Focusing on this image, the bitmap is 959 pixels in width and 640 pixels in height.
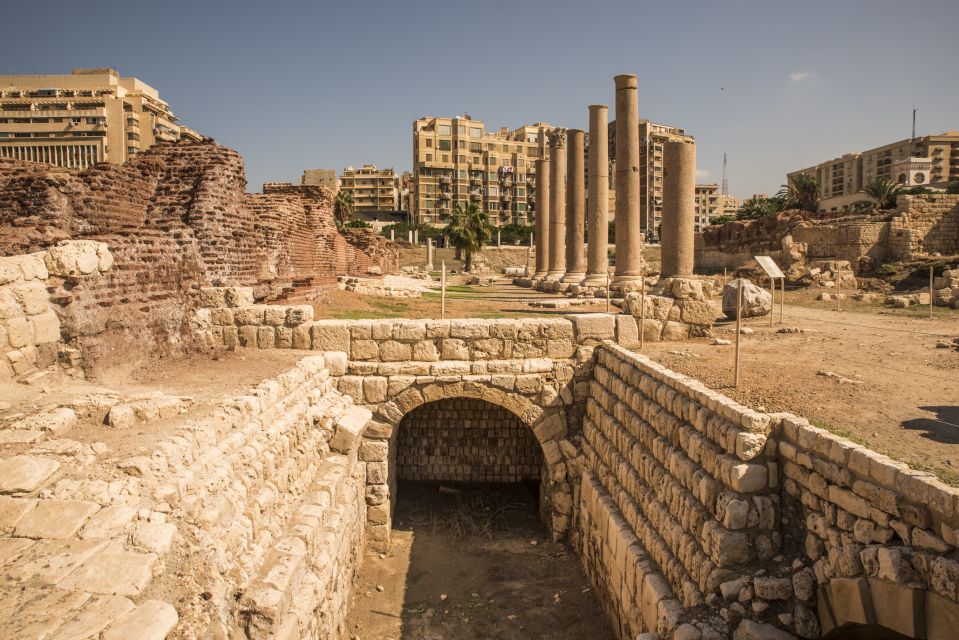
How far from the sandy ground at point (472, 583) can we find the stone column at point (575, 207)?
49.7 feet

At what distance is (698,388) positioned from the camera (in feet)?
18.9

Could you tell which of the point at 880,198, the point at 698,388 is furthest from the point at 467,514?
the point at 880,198

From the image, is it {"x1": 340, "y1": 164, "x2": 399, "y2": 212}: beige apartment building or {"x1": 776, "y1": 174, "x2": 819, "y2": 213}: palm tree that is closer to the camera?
{"x1": 776, "y1": 174, "x2": 819, "y2": 213}: palm tree

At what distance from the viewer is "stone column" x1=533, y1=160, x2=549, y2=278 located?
30859 mm

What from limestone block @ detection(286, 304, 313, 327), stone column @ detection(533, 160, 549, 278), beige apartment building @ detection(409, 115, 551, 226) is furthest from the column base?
beige apartment building @ detection(409, 115, 551, 226)

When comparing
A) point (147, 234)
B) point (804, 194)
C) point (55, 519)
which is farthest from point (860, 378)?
point (804, 194)

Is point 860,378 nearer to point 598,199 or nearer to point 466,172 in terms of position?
point 598,199

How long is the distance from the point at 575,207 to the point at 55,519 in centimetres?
2372

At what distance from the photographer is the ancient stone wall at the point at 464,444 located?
12.5 metres

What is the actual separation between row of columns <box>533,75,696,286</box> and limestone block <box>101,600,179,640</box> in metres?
12.8

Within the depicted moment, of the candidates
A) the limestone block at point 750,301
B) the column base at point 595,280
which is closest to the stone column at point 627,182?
the column base at point 595,280

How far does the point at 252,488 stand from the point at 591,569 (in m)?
5.09

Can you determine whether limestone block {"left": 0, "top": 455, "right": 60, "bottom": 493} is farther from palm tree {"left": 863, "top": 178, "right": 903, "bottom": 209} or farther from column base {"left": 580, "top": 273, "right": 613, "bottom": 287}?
palm tree {"left": 863, "top": 178, "right": 903, "bottom": 209}

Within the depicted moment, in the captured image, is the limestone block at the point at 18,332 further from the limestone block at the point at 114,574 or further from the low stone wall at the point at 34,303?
the limestone block at the point at 114,574
